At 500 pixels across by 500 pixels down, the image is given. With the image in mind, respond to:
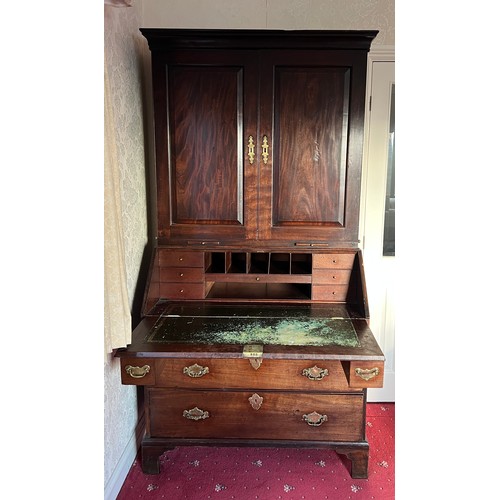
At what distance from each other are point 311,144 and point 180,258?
0.82m

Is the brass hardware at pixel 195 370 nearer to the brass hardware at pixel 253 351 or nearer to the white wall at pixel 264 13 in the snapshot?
the brass hardware at pixel 253 351

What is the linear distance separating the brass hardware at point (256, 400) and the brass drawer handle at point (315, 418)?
198mm

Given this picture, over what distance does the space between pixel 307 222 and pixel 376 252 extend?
0.65m

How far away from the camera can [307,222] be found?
189 cm

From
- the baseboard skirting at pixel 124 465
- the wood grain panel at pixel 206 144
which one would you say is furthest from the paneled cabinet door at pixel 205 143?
the baseboard skirting at pixel 124 465

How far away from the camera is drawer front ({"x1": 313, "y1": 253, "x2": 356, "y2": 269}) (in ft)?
6.22

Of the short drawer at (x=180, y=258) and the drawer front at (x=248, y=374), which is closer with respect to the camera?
the drawer front at (x=248, y=374)

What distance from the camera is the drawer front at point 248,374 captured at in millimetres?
1629

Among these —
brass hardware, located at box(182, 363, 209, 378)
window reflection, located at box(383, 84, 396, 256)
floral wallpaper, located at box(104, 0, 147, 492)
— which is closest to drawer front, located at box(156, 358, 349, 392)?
brass hardware, located at box(182, 363, 209, 378)

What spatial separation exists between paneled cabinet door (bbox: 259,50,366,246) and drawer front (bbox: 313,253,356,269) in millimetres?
71

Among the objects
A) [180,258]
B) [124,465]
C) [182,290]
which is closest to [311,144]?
[180,258]

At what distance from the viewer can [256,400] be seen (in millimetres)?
1701
